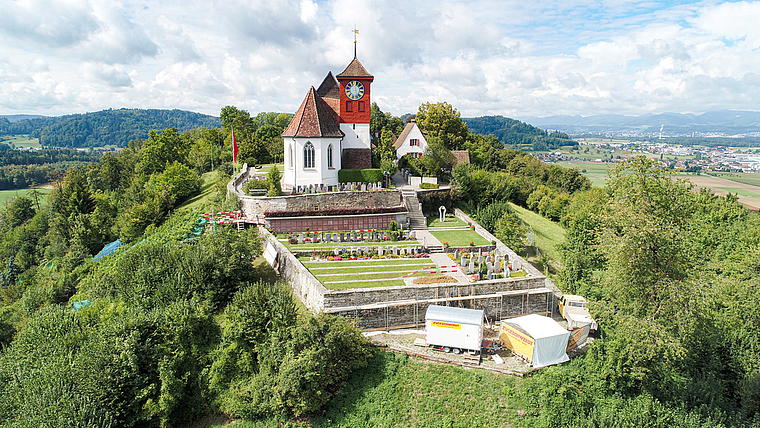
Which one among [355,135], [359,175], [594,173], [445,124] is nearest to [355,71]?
[355,135]

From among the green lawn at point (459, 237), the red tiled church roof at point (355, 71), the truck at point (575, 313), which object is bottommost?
the truck at point (575, 313)

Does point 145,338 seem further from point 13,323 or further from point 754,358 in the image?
point 754,358

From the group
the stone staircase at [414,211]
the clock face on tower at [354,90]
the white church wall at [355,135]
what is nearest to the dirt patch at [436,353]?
the stone staircase at [414,211]

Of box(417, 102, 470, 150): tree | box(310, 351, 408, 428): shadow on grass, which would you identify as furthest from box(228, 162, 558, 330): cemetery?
box(417, 102, 470, 150): tree

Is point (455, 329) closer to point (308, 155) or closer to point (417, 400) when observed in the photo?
point (417, 400)

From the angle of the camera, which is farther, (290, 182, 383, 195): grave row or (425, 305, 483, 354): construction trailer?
(290, 182, 383, 195): grave row

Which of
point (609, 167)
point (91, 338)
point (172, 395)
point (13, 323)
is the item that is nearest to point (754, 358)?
point (609, 167)

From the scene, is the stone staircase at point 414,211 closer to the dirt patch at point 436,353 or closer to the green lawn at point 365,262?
the green lawn at point 365,262

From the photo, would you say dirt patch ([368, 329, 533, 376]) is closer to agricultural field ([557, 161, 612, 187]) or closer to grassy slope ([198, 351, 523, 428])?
grassy slope ([198, 351, 523, 428])
